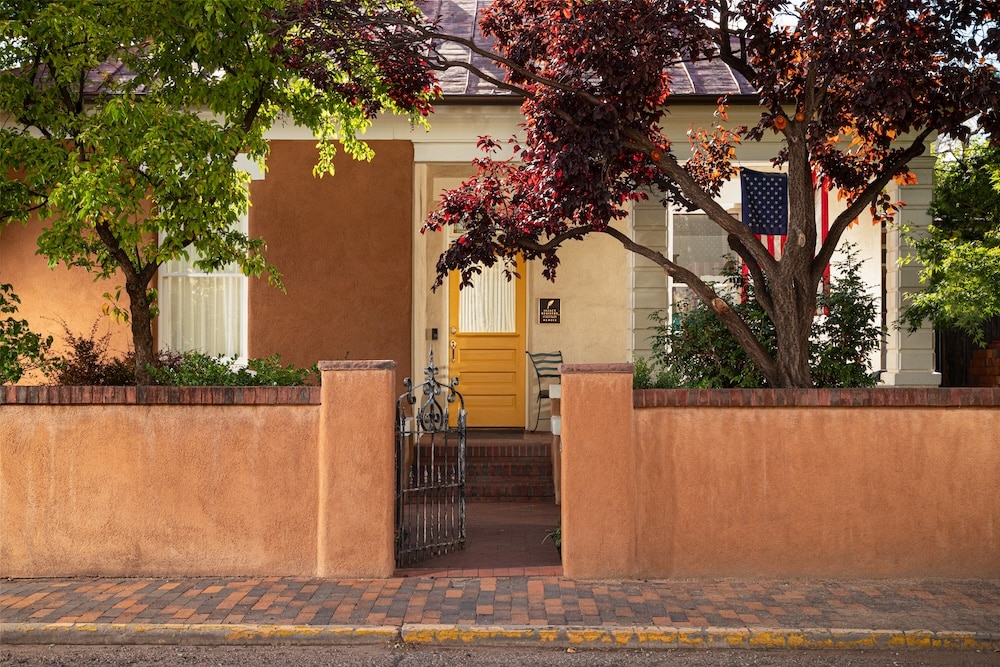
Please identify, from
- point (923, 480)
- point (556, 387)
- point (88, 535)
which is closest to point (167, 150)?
point (88, 535)

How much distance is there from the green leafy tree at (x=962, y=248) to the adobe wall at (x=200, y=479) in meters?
5.93

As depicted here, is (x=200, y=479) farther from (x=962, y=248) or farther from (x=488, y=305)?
(x=962, y=248)

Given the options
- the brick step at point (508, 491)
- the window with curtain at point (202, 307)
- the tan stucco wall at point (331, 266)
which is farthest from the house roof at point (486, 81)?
the brick step at point (508, 491)

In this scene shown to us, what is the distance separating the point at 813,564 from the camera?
7.08 metres

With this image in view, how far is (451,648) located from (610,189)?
366cm

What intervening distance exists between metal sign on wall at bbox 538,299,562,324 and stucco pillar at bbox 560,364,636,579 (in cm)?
580

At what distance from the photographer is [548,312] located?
13.0m

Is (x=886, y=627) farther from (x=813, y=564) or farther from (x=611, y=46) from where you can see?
(x=611, y=46)

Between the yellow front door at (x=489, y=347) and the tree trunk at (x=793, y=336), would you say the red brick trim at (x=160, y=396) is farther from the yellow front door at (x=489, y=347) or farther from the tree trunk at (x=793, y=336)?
the yellow front door at (x=489, y=347)

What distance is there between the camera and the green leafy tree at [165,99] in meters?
7.09

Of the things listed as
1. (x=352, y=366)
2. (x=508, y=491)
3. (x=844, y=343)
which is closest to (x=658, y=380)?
(x=844, y=343)

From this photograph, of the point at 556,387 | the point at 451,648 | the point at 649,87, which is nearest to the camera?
the point at 451,648

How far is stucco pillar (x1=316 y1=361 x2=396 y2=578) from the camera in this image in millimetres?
7105

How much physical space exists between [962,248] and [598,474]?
16.6 ft
